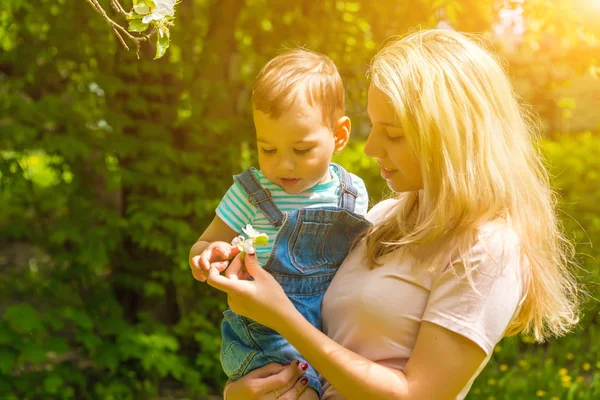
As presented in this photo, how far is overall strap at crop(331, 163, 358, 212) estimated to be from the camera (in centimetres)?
236

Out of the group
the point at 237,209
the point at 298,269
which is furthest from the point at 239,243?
the point at 237,209

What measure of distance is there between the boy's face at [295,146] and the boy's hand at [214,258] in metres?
0.31

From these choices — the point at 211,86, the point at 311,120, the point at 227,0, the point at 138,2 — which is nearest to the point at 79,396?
the point at 211,86

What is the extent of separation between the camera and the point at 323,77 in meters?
2.30

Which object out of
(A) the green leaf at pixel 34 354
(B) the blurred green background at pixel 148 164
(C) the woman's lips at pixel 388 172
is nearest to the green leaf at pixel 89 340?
(B) the blurred green background at pixel 148 164

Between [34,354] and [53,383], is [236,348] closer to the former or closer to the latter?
[34,354]

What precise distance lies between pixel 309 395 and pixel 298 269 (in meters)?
0.33

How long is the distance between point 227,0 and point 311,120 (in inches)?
142

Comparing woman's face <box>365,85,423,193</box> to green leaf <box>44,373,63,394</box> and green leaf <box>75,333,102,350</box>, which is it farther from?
green leaf <box>44,373,63,394</box>

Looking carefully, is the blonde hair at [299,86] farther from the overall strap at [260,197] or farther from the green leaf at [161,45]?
the green leaf at [161,45]

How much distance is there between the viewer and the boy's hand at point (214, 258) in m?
2.00

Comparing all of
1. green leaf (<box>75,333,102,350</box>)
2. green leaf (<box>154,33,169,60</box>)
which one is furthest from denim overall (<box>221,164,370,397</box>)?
green leaf (<box>75,333,102,350</box>)

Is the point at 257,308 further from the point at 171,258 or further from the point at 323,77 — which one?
the point at 171,258

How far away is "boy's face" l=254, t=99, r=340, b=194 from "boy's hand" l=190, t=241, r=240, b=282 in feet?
1.03
